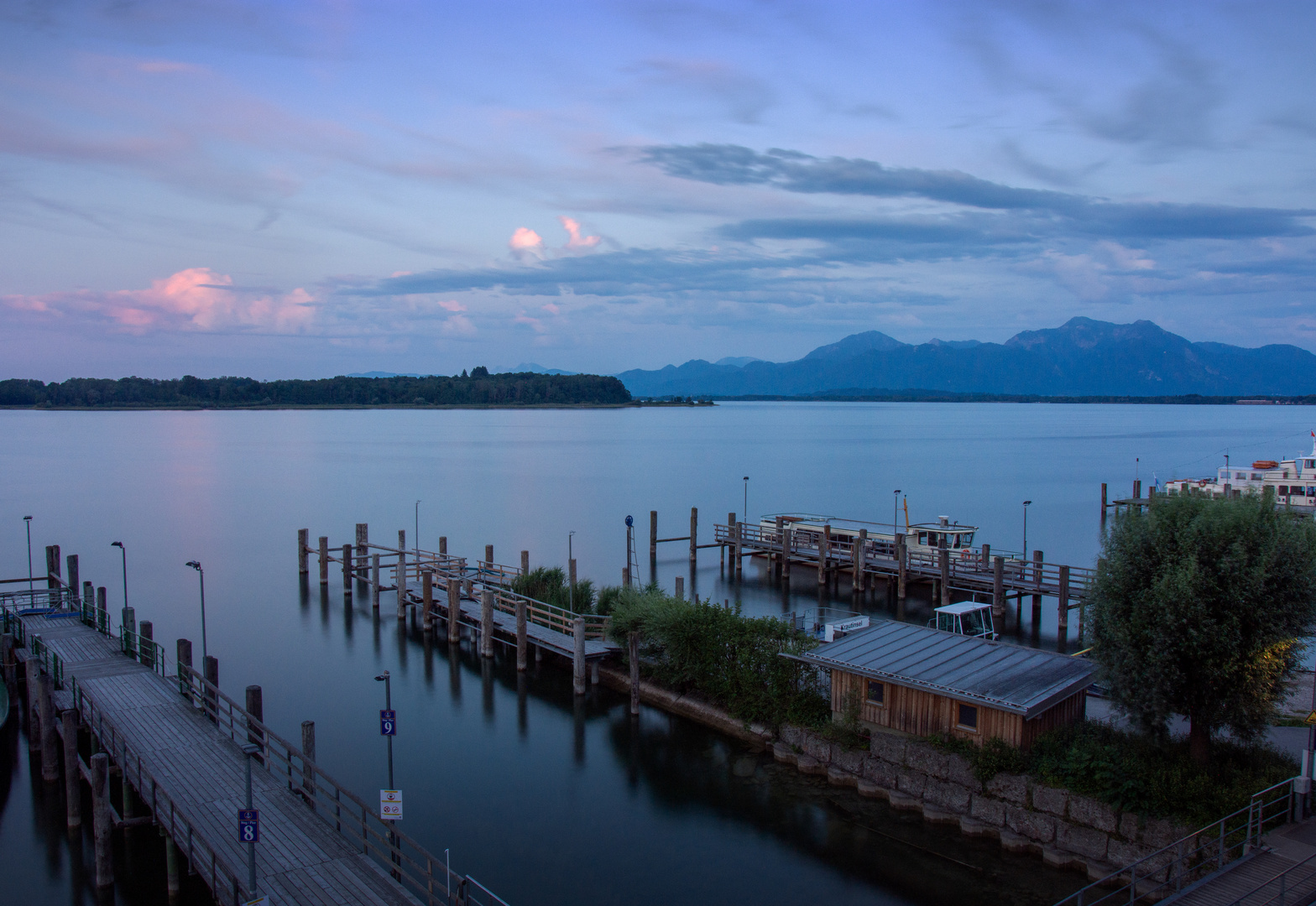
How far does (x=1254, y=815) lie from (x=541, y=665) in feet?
65.9

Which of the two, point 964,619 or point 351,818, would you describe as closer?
point 351,818

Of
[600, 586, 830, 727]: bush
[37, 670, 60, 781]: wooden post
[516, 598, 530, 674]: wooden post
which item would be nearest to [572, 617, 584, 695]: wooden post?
[600, 586, 830, 727]: bush

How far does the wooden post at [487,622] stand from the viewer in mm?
29328

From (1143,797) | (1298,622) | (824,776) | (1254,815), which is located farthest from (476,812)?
(1298,622)

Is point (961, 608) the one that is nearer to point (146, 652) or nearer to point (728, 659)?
point (728, 659)

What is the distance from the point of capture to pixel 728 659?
915 inches

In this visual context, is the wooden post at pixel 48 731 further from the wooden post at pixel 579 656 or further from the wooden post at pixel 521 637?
the wooden post at pixel 579 656

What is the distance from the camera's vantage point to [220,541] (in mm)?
56469

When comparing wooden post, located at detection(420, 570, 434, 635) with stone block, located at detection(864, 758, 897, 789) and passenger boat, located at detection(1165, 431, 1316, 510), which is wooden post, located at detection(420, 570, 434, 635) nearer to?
stone block, located at detection(864, 758, 897, 789)

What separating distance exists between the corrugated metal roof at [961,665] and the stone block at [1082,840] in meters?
2.04

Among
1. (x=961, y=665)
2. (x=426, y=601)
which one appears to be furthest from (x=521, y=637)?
(x=961, y=665)

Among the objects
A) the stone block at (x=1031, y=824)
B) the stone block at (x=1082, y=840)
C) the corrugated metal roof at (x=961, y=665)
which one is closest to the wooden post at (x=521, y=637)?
the corrugated metal roof at (x=961, y=665)

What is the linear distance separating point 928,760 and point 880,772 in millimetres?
1268

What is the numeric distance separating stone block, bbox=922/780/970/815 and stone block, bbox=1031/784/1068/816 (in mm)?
1367
